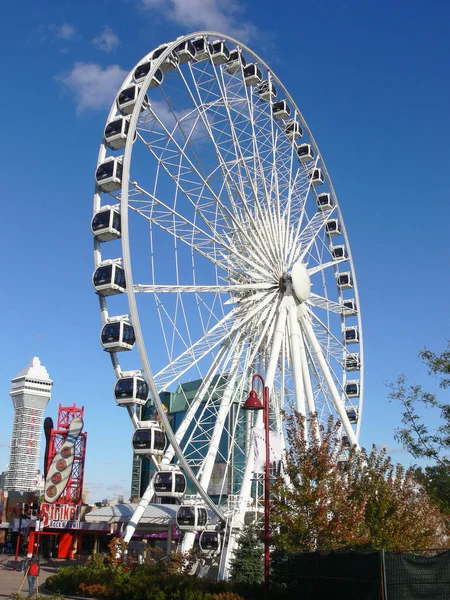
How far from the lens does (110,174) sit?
88.3 feet

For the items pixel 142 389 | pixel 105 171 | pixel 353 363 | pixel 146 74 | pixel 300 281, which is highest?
pixel 146 74

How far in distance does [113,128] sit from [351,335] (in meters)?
20.7

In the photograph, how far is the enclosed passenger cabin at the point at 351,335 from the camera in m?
41.7

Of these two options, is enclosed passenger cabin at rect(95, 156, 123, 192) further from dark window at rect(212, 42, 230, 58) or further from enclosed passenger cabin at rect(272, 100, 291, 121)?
enclosed passenger cabin at rect(272, 100, 291, 121)

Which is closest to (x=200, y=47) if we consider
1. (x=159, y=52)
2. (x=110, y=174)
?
(x=159, y=52)

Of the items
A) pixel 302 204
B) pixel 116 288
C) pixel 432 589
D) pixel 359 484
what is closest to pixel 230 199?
pixel 302 204

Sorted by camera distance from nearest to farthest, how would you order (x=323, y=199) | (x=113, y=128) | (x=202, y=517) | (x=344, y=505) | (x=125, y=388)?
(x=344, y=505) → (x=125, y=388) → (x=202, y=517) → (x=113, y=128) → (x=323, y=199)

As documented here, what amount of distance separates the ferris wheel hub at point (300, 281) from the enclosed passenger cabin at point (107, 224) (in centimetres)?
896

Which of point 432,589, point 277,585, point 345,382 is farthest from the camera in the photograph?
→ point 345,382

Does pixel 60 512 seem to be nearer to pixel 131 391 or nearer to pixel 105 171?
pixel 131 391

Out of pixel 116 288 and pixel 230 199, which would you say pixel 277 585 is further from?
pixel 230 199

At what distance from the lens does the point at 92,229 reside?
1055 inches

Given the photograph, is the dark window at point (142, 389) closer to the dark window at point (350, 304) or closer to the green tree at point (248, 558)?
the green tree at point (248, 558)

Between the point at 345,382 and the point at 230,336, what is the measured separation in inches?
501
